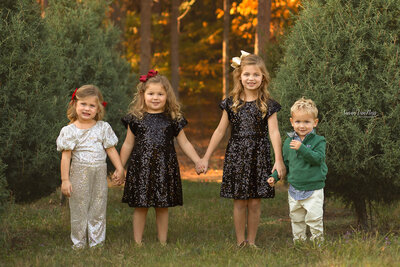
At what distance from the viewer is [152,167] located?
230 inches

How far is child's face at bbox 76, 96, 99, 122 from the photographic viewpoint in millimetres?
5715

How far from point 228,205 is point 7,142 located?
4.65m

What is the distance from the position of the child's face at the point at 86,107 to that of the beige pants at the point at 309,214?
7.45ft

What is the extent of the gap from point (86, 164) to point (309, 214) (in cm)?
235

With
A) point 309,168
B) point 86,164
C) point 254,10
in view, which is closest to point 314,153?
point 309,168

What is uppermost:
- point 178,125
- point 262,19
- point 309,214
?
point 262,19

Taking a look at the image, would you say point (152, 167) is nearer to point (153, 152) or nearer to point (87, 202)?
point (153, 152)

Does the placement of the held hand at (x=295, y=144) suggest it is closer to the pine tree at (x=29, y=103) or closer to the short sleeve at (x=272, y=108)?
the short sleeve at (x=272, y=108)

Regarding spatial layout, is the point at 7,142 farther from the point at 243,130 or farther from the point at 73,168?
the point at 243,130

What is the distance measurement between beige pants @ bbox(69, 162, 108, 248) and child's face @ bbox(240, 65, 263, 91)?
5.87 feet

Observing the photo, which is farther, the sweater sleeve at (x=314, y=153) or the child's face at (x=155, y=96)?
the child's face at (x=155, y=96)

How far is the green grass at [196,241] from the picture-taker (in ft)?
16.1

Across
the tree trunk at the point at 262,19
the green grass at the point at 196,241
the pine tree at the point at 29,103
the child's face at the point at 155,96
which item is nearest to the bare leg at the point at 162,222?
the green grass at the point at 196,241

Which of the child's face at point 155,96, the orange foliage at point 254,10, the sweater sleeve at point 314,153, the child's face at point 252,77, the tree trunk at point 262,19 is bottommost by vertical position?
the sweater sleeve at point 314,153
